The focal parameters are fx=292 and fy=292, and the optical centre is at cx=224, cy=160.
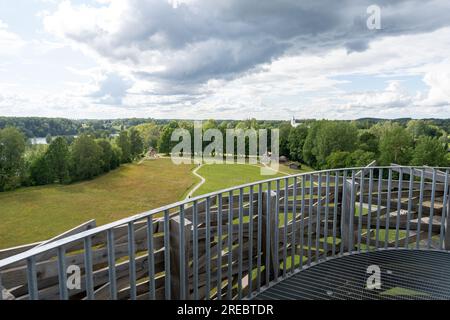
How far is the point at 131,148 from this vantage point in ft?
107

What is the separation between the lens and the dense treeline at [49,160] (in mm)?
22812

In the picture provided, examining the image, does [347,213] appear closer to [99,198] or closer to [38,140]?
[99,198]

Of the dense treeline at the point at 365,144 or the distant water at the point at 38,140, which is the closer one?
the dense treeline at the point at 365,144

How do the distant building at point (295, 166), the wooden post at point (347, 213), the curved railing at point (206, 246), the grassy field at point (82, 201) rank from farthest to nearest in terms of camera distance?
1. the distant building at point (295, 166)
2. the grassy field at point (82, 201)
3. the wooden post at point (347, 213)
4. the curved railing at point (206, 246)

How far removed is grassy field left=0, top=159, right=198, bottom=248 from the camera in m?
17.3

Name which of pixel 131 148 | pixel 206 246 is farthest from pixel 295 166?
pixel 206 246

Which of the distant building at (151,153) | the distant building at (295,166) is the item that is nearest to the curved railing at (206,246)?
the distant building at (295,166)

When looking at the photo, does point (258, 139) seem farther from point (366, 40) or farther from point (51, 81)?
point (51, 81)

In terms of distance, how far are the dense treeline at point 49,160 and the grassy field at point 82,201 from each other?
3.20 ft

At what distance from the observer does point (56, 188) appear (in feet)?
75.6

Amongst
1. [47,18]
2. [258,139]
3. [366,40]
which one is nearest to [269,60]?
[366,40]

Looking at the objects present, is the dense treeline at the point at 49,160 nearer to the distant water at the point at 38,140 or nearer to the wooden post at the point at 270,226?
the distant water at the point at 38,140

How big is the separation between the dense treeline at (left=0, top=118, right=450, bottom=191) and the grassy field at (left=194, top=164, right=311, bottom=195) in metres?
4.56

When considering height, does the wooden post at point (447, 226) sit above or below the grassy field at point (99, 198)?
above
